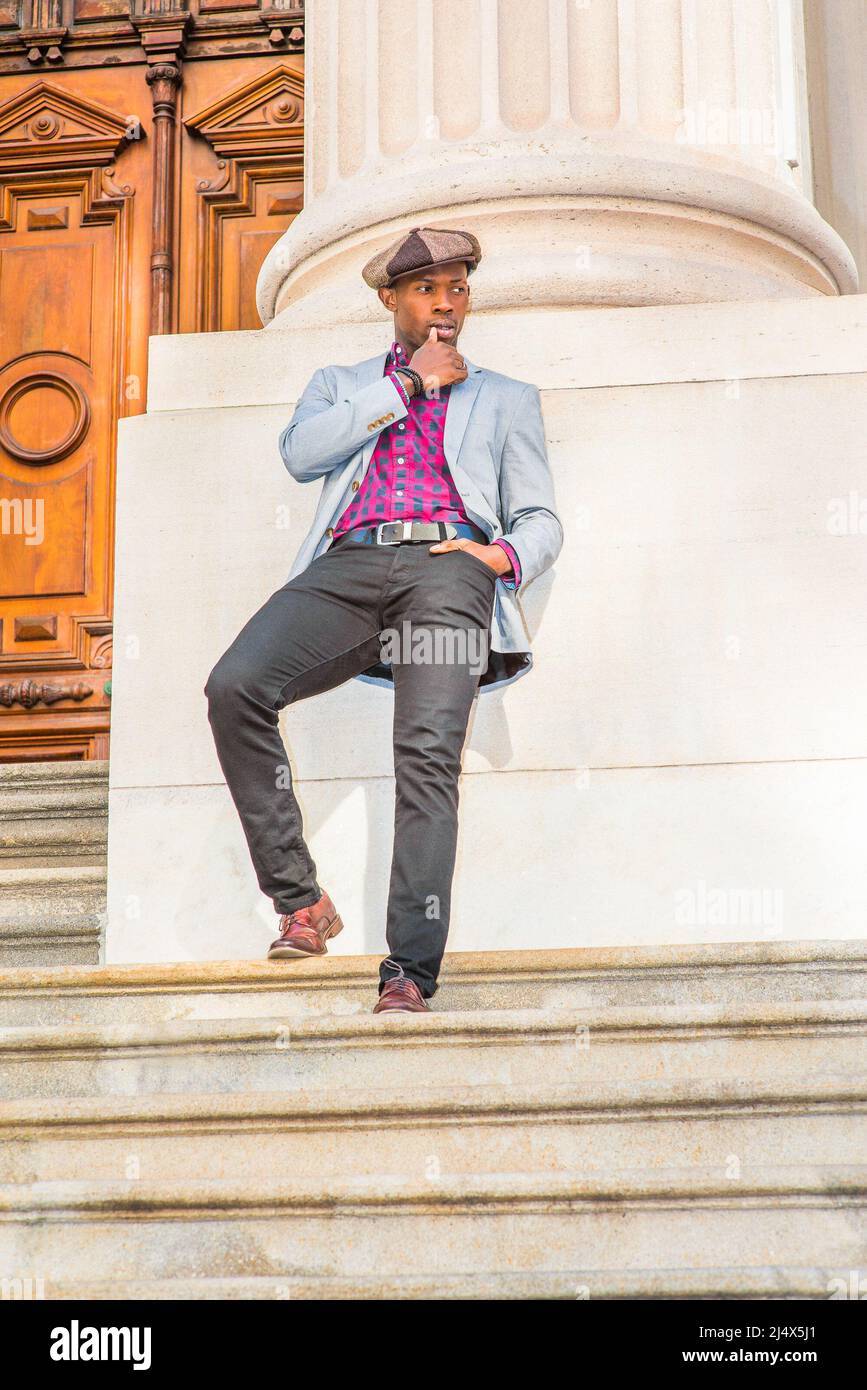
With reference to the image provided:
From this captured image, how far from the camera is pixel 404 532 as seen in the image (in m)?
4.40

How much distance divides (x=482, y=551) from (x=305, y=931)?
926 mm

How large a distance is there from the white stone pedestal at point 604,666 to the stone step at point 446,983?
667mm

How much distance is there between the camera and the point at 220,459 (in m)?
5.14

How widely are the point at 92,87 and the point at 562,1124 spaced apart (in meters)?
6.49

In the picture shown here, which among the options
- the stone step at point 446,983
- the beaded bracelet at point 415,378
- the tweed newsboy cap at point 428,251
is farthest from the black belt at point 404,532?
the stone step at point 446,983

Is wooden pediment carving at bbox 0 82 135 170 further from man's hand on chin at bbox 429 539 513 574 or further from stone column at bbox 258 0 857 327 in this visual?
→ man's hand on chin at bbox 429 539 513 574

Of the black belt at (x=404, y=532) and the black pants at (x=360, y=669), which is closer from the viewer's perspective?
the black pants at (x=360, y=669)

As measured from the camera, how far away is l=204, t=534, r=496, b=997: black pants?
4.02 m

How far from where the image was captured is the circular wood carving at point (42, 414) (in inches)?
320

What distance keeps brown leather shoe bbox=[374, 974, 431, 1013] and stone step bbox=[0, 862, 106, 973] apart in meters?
1.35

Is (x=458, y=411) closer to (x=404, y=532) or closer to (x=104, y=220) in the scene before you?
(x=404, y=532)

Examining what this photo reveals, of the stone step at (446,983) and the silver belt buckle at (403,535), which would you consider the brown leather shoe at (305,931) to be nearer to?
the stone step at (446,983)

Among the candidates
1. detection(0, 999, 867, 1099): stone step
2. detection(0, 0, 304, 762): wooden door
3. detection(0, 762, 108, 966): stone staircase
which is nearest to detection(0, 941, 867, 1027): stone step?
detection(0, 999, 867, 1099): stone step
